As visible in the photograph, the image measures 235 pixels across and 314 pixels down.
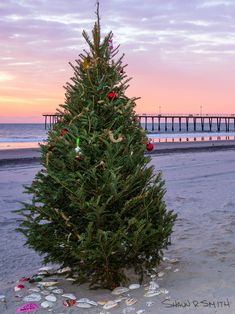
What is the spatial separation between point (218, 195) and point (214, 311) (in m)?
7.21

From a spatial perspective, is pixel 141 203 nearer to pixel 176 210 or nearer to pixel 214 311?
pixel 214 311

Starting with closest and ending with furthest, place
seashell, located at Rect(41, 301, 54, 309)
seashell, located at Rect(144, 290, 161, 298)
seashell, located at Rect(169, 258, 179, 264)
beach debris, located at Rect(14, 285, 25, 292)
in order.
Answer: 1. seashell, located at Rect(41, 301, 54, 309)
2. seashell, located at Rect(144, 290, 161, 298)
3. beach debris, located at Rect(14, 285, 25, 292)
4. seashell, located at Rect(169, 258, 179, 264)

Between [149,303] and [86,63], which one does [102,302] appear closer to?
[149,303]

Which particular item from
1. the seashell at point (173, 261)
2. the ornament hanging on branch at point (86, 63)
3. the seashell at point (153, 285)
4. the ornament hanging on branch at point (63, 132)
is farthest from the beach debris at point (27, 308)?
the ornament hanging on branch at point (86, 63)

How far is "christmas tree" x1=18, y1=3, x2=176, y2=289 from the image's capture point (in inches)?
177

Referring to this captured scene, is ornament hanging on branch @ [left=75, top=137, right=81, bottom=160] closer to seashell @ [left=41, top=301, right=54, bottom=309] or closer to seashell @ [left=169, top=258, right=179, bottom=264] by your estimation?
seashell @ [left=41, top=301, right=54, bottom=309]

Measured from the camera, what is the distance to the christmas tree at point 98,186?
448cm

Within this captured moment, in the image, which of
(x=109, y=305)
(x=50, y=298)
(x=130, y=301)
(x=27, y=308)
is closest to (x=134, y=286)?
(x=130, y=301)

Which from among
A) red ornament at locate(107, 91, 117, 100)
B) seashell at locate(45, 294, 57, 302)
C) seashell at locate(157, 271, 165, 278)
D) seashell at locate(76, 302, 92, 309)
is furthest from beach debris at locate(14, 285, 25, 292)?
red ornament at locate(107, 91, 117, 100)

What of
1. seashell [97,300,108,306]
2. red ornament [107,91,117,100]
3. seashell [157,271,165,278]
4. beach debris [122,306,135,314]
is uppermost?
red ornament [107,91,117,100]

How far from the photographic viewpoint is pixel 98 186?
4504mm

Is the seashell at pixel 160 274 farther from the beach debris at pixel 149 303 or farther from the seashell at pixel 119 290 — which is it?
the beach debris at pixel 149 303

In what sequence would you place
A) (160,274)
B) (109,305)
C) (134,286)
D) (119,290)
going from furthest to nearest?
(160,274)
(134,286)
(119,290)
(109,305)

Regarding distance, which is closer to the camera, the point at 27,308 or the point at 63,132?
the point at 27,308
